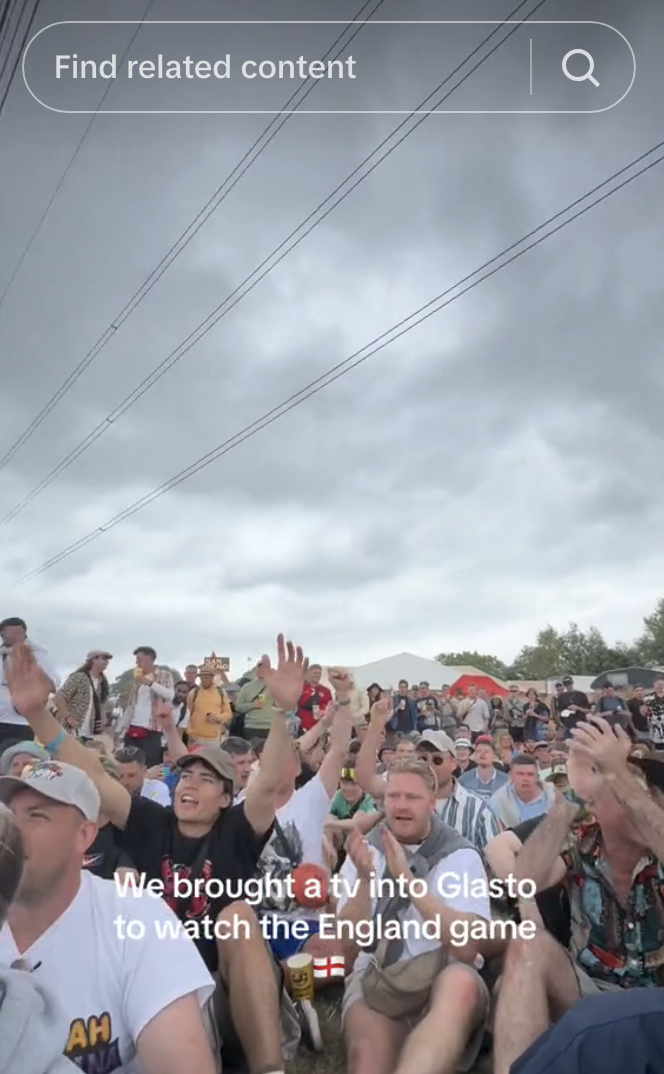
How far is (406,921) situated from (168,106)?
207 cm

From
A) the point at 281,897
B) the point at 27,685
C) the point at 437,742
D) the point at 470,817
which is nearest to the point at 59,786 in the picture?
the point at 27,685

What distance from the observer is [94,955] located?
4.68ft

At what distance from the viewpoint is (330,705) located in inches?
95.1

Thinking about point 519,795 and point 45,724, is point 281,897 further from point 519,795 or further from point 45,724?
point 519,795

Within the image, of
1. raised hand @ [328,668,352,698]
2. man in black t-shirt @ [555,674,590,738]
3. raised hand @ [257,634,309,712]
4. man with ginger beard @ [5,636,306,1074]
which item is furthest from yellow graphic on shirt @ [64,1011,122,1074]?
man in black t-shirt @ [555,674,590,738]

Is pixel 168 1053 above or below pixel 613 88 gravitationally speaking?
below

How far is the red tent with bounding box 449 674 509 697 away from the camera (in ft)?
25.4

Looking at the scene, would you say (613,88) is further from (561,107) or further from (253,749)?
(253,749)

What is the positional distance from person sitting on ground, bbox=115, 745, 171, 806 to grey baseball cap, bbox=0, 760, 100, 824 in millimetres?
410

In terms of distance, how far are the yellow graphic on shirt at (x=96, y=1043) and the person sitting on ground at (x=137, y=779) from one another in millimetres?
646

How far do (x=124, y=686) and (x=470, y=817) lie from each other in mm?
1334

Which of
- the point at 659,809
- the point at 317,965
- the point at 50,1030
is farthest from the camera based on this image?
the point at 317,965

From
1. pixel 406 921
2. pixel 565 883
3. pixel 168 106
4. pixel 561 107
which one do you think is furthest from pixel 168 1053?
pixel 561 107

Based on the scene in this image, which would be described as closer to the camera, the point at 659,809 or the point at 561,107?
Answer: the point at 659,809
